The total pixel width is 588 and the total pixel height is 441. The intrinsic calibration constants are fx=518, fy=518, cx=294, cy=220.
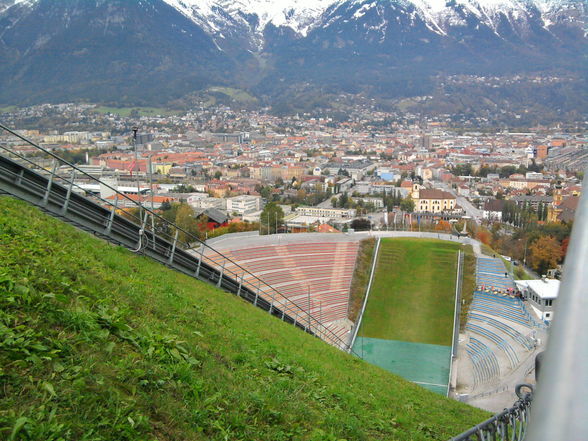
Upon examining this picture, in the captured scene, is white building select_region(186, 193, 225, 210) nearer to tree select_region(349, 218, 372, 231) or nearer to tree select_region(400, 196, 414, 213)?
tree select_region(349, 218, 372, 231)

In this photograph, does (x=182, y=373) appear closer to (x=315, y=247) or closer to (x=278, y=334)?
(x=278, y=334)

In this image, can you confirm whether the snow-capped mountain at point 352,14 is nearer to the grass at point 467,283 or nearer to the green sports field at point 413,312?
the green sports field at point 413,312

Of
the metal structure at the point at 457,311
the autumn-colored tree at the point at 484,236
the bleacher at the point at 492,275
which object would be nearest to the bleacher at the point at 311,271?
the metal structure at the point at 457,311

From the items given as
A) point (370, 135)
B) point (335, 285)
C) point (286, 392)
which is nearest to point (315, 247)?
point (335, 285)

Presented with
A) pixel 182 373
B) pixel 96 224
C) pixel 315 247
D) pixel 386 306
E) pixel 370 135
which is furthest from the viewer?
pixel 370 135

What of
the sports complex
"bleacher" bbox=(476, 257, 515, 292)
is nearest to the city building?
the sports complex

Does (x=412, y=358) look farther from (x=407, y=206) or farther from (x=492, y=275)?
(x=407, y=206)
